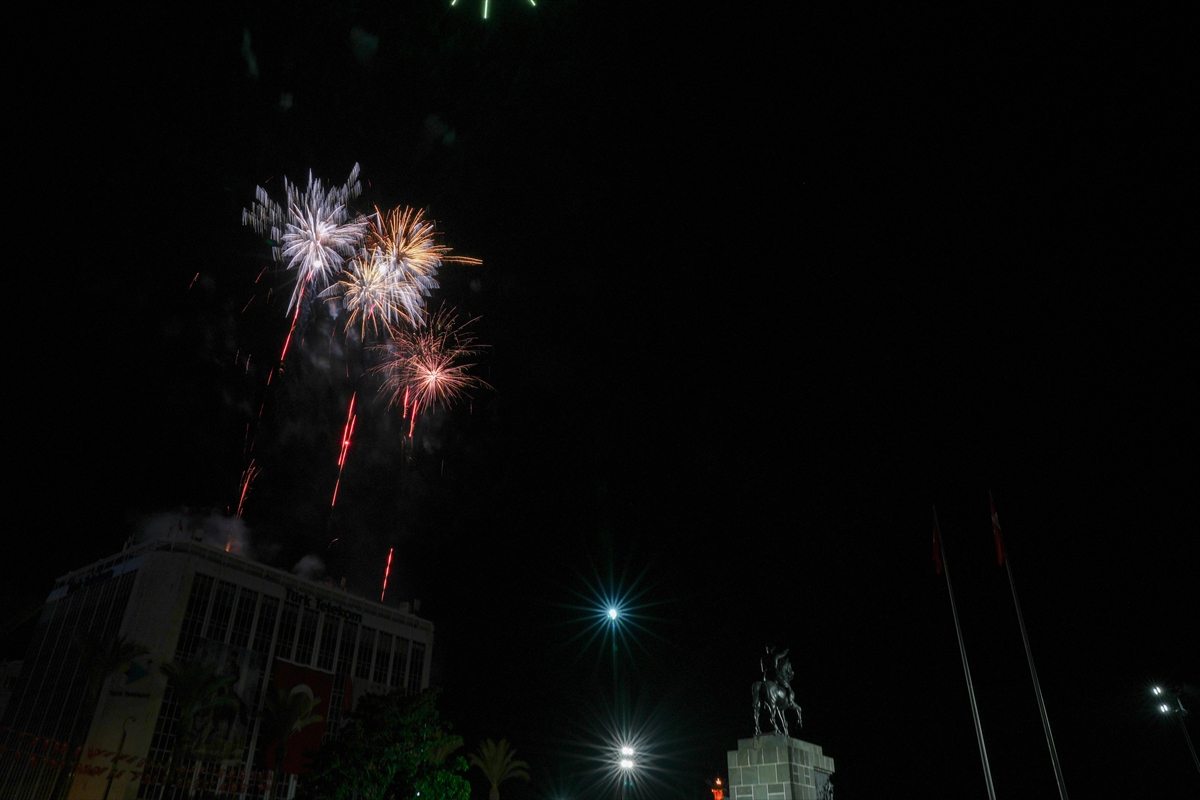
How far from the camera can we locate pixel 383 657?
3046 inches

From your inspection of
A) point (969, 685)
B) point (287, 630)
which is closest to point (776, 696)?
point (969, 685)

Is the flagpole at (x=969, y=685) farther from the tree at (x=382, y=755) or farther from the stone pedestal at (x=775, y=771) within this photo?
the tree at (x=382, y=755)

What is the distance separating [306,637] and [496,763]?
26.0 metres

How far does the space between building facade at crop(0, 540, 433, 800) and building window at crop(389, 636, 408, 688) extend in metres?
1.20

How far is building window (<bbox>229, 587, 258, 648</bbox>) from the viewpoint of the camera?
6431cm

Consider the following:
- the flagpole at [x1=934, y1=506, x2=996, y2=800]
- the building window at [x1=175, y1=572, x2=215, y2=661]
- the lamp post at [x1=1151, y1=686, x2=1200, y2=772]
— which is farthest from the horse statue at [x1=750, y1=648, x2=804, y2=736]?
the building window at [x1=175, y1=572, x2=215, y2=661]

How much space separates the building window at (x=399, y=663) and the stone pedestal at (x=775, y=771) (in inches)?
2456

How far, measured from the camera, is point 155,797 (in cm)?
5619

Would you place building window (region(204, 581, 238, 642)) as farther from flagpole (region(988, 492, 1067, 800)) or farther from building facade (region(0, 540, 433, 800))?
flagpole (region(988, 492, 1067, 800))

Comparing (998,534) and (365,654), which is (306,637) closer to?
(365,654)

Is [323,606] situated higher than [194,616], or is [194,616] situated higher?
[323,606]

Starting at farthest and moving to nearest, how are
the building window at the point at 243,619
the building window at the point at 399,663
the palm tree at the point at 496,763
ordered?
1. the building window at the point at 399,663
2. the building window at the point at 243,619
3. the palm tree at the point at 496,763

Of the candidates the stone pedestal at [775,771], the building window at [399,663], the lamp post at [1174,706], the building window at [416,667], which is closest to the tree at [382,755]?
the stone pedestal at [775,771]

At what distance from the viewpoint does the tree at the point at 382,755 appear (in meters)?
28.7
